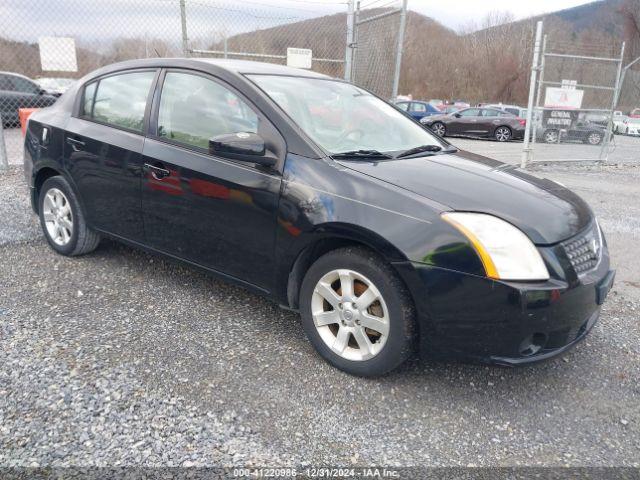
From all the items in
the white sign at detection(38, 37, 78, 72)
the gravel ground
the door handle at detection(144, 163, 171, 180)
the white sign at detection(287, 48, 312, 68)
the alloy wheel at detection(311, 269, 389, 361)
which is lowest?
the gravel ground

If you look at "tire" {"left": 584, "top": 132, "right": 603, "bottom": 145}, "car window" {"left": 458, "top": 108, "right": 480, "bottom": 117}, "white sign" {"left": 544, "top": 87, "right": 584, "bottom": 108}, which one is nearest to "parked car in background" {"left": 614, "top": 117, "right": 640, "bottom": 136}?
"car window" {"left": 458, "top": 108, "right": 480, "bottom": 117}

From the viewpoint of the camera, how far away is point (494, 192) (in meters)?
2.69

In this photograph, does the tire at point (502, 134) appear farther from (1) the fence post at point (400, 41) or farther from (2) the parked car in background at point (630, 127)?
(2) the parked car in background at point (630, 127)

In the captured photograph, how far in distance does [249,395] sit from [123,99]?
241 centimetres

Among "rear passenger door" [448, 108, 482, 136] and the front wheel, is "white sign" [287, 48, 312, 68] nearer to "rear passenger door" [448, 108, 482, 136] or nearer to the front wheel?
the front wheel

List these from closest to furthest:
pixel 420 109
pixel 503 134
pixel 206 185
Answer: pixel 206 185
pixel 503 134
pixel 420 109

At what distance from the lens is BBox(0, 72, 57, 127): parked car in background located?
38.3 ft

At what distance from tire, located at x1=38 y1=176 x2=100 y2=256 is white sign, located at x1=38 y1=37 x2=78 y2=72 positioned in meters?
3.77

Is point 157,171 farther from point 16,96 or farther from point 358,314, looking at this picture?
point 16,96

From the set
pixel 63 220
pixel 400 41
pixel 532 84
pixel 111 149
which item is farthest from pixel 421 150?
pixel 532 84

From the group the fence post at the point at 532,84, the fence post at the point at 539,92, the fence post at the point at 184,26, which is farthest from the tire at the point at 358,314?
the fence post at the point at 539,92

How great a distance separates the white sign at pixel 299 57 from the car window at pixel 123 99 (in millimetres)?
5122

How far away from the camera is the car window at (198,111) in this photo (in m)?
3.15

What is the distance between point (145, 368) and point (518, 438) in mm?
1898
